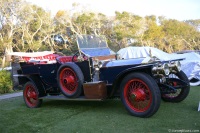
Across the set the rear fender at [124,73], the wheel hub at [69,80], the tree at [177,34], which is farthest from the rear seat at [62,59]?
the tree at [177,34]

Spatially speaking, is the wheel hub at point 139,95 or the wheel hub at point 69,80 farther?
the wheel hub at point 69,80

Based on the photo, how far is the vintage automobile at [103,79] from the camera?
4.75 metres

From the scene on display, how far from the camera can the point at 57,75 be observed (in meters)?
5.98

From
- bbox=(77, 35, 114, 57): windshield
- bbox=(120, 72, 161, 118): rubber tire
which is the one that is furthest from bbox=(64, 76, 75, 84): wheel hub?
bbox=(120, 72, 161, 118): rubber tire

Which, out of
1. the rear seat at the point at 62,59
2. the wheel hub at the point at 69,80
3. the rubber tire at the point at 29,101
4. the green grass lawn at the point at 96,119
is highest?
the rear seat at the point at 62,59

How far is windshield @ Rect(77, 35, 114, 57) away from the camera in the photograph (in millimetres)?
6274

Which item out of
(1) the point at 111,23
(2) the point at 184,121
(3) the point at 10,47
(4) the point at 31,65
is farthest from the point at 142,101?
(1) the point at 111,23

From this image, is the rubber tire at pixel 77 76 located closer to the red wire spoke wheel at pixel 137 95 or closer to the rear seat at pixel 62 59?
the rear seat at pixel 62 59

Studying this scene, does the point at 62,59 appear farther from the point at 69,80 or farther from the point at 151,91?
the point at 151,91

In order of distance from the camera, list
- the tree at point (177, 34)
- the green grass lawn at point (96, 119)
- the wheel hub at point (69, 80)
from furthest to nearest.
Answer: the tree at point (177, 34) < the wheel hub at point (69, 80) < the green grass lawn at point (96, 119)

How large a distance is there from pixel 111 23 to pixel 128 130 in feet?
144

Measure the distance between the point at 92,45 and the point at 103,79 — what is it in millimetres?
1433

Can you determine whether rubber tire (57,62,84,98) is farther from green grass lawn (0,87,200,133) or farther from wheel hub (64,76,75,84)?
green grass lawn (0,87,200,133)

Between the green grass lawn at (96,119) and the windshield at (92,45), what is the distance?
130cm
